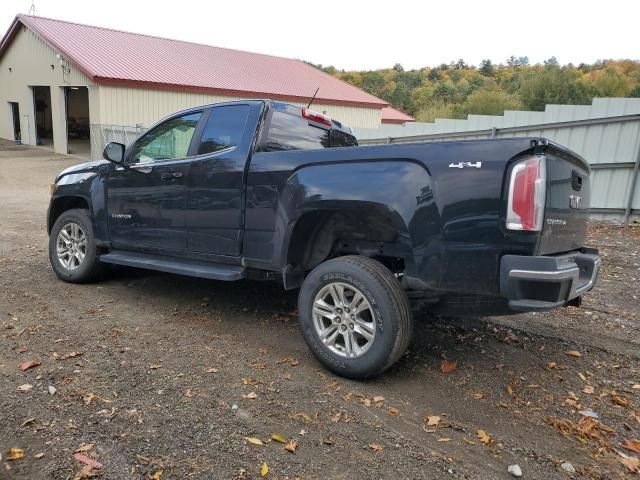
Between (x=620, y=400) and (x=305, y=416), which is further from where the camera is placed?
(x=620, y=400)

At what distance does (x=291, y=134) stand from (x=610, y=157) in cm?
724

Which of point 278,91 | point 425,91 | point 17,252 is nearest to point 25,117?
point 278,91

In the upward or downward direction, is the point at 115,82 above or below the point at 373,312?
above

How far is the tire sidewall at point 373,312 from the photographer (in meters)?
3.31

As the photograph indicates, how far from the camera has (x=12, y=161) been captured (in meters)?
22.6

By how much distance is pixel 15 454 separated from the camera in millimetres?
2631

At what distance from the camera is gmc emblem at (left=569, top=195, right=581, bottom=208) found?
341 centimetres

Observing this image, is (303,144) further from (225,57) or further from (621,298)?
(225,57)

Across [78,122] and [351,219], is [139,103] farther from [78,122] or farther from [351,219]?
[351,219]

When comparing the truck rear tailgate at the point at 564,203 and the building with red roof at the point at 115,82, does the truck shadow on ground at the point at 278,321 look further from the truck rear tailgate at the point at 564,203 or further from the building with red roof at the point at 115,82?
the building with red roof at the point at 115,82

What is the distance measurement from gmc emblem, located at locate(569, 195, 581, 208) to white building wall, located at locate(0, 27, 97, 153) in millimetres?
22115

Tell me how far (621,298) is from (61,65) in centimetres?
2452

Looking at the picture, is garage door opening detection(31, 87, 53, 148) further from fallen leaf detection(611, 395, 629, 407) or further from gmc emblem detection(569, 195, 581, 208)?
fallen leaf detection(611, 395, 629, 407)

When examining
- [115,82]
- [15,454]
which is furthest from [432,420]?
[115,82]
